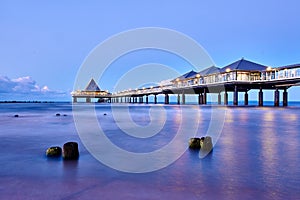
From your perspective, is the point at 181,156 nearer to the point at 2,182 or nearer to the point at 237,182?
the point at 237,182

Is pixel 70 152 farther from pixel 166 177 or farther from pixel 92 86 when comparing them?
pixel 92 86

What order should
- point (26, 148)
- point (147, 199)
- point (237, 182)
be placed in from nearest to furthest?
point (147, 199) < point (237, 182) < point (26, 148)

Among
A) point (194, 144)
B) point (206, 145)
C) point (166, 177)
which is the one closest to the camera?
point (166, 177)

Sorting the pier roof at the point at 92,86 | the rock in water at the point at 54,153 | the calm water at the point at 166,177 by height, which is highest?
the pier roof at the point at 92,86

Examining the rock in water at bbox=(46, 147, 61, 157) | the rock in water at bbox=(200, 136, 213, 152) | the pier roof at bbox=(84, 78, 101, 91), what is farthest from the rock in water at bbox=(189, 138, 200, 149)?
the pier roof at bbox=(84, 78, 101, 91)

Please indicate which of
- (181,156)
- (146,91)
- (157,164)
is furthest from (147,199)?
(146,91)

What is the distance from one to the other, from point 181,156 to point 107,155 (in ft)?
6.57

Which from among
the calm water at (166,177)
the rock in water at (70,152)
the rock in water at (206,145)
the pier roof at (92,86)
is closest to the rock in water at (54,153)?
the calm water at (166,177)

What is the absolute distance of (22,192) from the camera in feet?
13.2

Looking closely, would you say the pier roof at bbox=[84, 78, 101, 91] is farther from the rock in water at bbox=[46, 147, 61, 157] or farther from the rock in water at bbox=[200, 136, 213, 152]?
the rock in water at bbox=[200, 136, 213, 152]

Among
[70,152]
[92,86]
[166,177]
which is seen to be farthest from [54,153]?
[92,86]

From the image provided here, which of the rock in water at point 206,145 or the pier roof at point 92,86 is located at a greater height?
the pier roof at point 92,86

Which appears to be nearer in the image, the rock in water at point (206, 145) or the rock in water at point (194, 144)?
the rock in water at point (206, 145)

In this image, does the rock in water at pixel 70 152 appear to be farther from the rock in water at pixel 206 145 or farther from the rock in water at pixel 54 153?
the rock in water at pixel 206 145
